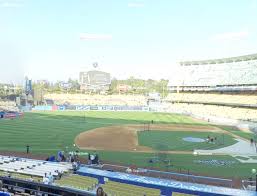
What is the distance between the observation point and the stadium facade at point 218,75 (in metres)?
95.9

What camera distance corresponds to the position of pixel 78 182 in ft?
50.2

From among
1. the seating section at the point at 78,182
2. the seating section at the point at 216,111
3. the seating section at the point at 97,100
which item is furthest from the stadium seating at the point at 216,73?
the seating section at the point at 78,182

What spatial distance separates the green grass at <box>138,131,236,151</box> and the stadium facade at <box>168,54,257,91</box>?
151 ft

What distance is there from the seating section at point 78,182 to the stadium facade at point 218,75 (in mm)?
79956

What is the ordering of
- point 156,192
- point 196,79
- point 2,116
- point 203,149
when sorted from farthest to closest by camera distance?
point 196,79 < point 2,116 < point 203,149 < point 156,192

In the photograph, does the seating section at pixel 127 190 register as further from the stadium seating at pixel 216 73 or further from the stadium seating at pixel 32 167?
the stadium seating at pixel 216 73

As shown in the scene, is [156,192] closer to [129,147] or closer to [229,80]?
[129,147]

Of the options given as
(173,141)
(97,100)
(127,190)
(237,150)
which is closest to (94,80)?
(97,100)

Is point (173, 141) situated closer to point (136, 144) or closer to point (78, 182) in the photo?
point (136, 144)

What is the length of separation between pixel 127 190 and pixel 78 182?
2.36 meters

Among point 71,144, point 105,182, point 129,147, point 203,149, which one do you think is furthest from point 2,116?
point 105,182

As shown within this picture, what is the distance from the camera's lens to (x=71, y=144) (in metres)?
38.9

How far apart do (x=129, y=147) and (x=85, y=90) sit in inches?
4734

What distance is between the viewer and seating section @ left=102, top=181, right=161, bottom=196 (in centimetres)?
1405
